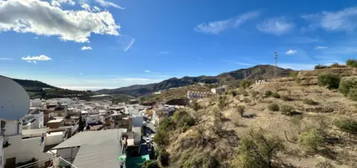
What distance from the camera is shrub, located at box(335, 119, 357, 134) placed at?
12.7 meters

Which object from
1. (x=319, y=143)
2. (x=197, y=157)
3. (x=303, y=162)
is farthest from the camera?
(x=197, y=157)

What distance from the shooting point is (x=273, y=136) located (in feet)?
45.1

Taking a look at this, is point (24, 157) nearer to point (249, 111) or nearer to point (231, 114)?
point (231, 114)

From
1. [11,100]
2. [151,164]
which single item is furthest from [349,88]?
[11,100]

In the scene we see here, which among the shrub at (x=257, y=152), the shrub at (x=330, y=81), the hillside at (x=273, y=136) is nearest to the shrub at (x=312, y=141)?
the hillside at (x=273, y=136)

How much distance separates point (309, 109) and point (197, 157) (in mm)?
10914

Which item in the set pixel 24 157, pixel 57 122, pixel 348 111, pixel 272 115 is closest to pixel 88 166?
pixel 24 157

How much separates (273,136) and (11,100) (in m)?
17.2

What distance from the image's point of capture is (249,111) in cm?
2042

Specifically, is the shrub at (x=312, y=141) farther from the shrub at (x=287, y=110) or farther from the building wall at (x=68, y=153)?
the building wall at (x=68, y=153)

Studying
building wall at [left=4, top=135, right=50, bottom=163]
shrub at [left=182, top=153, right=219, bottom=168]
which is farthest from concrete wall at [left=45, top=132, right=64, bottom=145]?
shrub at [left=182, top=153, right=219, bottom=168]

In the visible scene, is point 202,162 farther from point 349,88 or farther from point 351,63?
point 351,63

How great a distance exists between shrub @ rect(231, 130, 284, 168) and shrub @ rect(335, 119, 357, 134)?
4.05 metres

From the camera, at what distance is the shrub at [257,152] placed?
1101cm
